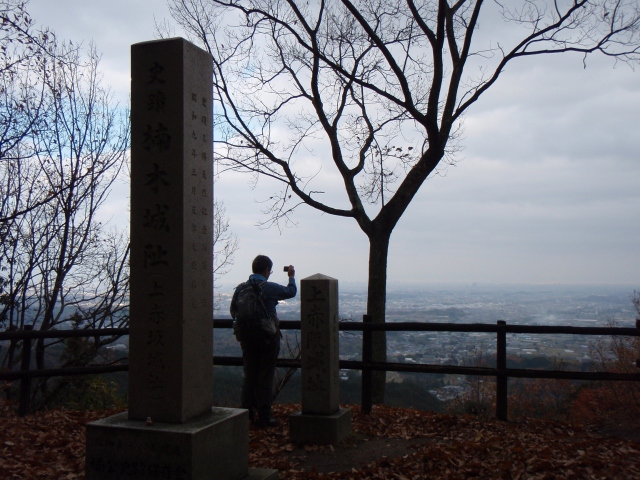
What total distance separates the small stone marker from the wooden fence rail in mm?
932

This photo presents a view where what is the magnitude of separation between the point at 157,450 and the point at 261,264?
3238 mm

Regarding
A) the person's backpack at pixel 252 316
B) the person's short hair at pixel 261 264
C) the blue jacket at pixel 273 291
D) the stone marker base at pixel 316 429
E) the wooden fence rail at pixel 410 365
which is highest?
the person's short hair at pixel 261 264

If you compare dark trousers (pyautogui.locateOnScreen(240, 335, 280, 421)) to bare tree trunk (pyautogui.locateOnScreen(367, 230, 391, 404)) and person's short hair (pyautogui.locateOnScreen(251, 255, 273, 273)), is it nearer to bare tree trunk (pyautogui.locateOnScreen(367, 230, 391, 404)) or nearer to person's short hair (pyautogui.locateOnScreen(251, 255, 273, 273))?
person's short hair (pyautogui.locateOnScreen(251, 255, 273, 273))

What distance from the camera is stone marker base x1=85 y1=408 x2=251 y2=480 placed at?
11.9 ft

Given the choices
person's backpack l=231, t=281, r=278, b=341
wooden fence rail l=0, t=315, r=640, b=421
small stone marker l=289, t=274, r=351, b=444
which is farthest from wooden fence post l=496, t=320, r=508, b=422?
person's backpack l=231, t=281, r=278, b=341

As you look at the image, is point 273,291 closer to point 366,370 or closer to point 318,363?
point 318,363

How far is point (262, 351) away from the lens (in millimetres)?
6633

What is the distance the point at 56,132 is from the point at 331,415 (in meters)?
7.29

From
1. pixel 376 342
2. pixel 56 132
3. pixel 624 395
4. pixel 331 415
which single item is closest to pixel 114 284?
pixel 56 132

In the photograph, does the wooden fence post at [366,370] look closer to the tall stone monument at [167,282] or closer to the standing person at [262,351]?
the standing person at [262,351]

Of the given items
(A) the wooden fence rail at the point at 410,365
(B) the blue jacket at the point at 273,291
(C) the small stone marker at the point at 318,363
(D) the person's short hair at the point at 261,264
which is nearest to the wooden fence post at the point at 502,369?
(A) the wooden fence rail at the point at 410,365

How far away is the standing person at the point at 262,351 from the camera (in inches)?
255

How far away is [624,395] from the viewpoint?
402 inches

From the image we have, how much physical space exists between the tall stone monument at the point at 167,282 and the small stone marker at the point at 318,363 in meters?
2.20
